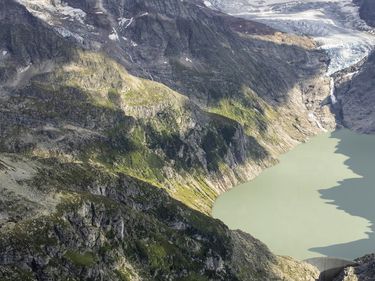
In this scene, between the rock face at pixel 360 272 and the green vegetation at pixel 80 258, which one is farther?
the rock face at pixel 360 272

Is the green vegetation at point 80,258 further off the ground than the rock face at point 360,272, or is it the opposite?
the rock face at point 360,272

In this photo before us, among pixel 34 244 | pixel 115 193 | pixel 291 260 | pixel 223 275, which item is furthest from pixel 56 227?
pixel 291 260

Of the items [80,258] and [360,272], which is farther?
[360,272]

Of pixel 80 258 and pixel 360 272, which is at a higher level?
pixel 360 272

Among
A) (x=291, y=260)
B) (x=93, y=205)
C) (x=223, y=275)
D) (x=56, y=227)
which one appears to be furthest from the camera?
(x=291, y=260)

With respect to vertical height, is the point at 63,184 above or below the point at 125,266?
above

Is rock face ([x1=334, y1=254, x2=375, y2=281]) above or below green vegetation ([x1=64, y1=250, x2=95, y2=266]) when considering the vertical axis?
above

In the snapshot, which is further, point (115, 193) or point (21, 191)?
point (115, 193)

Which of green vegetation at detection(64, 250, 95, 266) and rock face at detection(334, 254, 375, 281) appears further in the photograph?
rock face at detection(334, 254, 375, 281)

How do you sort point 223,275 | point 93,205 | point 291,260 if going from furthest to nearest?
point 291,260 → point 223,275 → point 93,205

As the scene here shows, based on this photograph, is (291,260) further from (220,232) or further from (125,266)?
(125,266)

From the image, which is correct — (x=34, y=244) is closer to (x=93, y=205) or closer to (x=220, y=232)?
(x=93, y=205)
